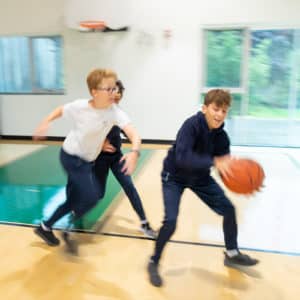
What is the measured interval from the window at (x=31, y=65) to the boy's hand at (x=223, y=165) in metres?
5.46

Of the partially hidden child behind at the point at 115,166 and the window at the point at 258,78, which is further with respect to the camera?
the window at the point at 258,78

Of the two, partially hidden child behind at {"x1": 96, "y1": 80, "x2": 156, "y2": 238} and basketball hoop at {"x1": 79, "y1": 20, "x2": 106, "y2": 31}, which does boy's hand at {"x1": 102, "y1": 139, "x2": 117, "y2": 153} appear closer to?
partially hidden child behind at {"x1": 96, "y1": 80, "x2": 156, "y2": 238}

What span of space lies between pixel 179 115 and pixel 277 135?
5.79 feet

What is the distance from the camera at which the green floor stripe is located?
319 centimetres

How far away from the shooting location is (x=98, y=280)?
2.20 metres

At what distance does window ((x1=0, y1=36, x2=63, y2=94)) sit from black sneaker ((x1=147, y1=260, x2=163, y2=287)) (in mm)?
5364

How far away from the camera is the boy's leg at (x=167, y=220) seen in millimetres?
2090

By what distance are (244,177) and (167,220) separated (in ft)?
1.62

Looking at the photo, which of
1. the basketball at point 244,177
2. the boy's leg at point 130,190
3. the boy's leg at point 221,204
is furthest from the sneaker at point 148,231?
the basketball at point 244,177

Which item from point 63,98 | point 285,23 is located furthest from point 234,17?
point 63,98

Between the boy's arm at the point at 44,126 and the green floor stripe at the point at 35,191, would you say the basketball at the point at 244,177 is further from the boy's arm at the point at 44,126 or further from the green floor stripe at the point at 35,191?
the green floor stripe at the point at 35,191

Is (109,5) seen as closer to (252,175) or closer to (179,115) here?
(179,115)

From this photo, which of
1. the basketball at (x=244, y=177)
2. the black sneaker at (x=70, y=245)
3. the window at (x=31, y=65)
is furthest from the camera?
the window at (x=31, y=65)

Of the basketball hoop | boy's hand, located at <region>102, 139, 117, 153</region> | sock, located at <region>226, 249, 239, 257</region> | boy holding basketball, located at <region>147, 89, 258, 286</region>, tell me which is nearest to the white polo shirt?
boy's hand, located at <region>102, 139, 117, 153</region>
